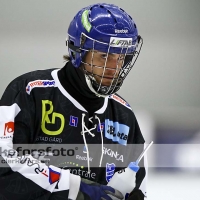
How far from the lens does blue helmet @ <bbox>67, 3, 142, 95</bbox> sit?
4.77 feet

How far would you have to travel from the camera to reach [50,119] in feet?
4.88

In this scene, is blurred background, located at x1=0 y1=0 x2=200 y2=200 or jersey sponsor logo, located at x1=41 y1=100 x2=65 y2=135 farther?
blurred background, located at x1=0 y1=0 x2=200 y2=200

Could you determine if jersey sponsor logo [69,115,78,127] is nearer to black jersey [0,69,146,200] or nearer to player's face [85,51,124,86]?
black jersey [0,69,146,200]

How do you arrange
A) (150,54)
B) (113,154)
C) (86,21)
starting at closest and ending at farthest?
1. (86,21)
2. (113,154)
3. (150,54)

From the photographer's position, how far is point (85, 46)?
4.87 ft

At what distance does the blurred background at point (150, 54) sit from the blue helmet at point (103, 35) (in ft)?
2.70

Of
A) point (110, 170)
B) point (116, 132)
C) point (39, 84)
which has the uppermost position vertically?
point (39, 84)

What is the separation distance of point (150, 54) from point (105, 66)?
1.16 metres

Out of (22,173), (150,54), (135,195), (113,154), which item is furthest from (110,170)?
(150,54)

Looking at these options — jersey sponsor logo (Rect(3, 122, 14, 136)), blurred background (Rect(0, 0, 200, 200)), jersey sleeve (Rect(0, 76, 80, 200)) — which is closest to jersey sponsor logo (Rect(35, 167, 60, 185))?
jersey sleeve (Rect(0, 76, 80, 200))

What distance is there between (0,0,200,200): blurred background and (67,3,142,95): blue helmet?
0.82m

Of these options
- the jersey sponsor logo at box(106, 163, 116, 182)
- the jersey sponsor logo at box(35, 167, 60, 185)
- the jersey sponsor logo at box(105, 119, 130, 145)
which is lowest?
the jersey sponsor logo at box(106, 163, 116, 182)

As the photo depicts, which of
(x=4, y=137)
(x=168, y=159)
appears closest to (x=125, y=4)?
(x=168, y=159)

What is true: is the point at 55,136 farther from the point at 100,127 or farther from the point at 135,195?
the point at 135,195
